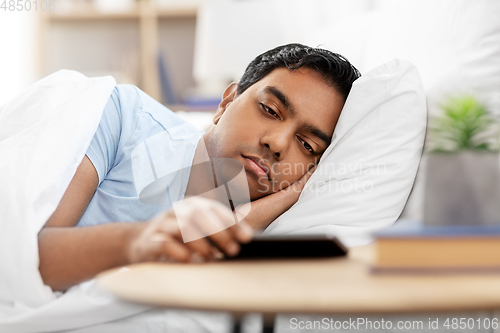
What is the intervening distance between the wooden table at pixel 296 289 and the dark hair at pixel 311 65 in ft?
2.12

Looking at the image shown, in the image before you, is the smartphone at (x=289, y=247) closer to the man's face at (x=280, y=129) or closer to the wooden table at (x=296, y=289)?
the wooden table at (x=296, y=289)

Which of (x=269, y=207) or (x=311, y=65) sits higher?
(x=311, y=65)

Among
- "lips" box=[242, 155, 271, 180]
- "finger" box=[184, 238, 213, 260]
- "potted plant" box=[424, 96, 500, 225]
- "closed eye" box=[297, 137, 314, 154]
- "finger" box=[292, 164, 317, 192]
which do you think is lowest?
"finger" box=[292, 164, 317, 192]

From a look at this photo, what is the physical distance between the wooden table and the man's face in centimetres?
42

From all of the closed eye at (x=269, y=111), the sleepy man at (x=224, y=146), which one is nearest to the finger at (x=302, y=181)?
the sleepy man at (x=224, y=146)

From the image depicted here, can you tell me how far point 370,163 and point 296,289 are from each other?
1.58 ft

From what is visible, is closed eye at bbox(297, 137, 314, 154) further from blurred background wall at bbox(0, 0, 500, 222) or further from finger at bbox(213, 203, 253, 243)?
finger at bbox(213, 203, 253, 243)

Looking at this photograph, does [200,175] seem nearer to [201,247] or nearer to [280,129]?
[280,129]

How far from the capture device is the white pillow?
2.60 feet

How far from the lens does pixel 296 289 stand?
390 mm

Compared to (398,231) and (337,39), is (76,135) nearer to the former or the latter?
(398,231)

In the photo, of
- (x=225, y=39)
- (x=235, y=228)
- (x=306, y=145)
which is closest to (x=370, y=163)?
(x=306, y=145)

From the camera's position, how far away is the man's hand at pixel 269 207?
2.94ft

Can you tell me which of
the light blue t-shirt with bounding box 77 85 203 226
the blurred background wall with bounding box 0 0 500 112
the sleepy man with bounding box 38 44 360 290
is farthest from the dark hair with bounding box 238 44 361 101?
the light blue t-shirt with bounding box 77 85 203 226
